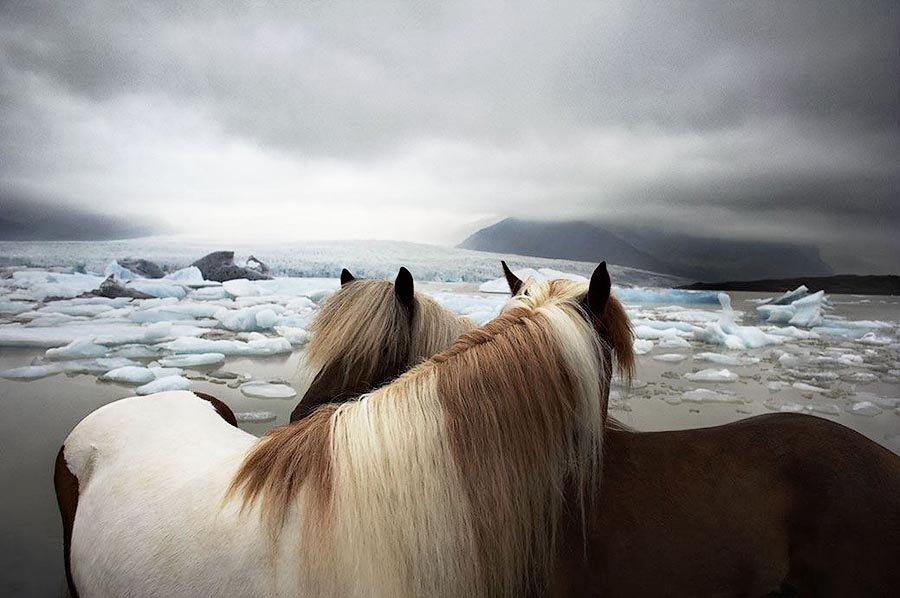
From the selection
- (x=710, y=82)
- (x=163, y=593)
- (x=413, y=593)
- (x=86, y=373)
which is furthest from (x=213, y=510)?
(x=710, y=82)

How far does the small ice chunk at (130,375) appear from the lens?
181 centimetres

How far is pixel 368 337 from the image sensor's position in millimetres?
1015

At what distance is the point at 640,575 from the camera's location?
0.64 meters

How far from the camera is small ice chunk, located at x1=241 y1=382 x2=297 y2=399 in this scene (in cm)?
186

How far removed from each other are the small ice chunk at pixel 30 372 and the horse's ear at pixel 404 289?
5.00 ft

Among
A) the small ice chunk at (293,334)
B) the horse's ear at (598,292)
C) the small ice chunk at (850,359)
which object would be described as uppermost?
the horse's ear at (598,292)

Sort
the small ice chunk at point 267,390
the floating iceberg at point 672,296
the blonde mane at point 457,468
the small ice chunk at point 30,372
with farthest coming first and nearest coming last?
the floating iceberg at point 672,296 → the small ice chunk at point 267,390 → the small ice chunk at point 30,372 → the blonde mane at point 457,468

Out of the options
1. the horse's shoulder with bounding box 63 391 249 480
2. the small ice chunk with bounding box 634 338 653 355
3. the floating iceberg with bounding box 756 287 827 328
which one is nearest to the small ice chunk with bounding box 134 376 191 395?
the horse's shoulder with bounding box 63 391 249 480

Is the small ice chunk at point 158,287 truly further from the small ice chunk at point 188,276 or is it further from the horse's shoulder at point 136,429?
the horse's shoulder at point 136,429

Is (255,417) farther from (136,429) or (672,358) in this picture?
(672,358)

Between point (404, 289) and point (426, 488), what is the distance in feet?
1.76

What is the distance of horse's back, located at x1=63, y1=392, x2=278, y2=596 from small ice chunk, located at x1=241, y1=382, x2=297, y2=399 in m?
0.91

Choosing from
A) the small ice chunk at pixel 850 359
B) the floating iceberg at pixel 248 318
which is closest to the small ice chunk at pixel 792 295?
the small ice chunk at pixel 850 359

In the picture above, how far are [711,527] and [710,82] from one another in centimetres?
188
